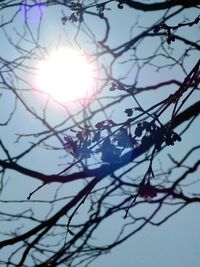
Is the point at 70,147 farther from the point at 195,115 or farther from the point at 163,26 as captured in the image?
the point at 195,115

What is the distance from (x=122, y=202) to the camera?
4258 mm

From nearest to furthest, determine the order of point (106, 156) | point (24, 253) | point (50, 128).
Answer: point (106, 156), point (24, 253), point (50, 128)

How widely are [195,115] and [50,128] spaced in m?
1.54

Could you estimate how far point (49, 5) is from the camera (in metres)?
4.80

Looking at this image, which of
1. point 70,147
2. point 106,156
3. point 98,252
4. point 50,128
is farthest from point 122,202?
→ point 106,156

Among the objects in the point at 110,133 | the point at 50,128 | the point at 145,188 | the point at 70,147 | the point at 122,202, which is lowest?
the point at 145,188

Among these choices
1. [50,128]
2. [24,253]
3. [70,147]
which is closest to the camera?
[70,147]

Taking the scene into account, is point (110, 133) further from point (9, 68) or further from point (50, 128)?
point (9, 68)

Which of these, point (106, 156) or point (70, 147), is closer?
point (106, 156)

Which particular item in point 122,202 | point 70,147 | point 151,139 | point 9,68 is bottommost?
point 151,139

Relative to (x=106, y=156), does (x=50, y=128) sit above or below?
above

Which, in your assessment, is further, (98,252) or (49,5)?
(49,5)

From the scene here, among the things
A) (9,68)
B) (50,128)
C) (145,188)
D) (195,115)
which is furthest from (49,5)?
(145,188)

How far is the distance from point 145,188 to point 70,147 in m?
0.74
